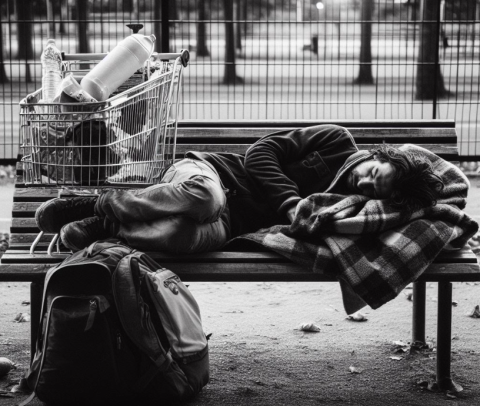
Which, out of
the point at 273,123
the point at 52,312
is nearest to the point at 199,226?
the point at 52,312

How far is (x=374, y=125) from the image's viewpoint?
4.41m

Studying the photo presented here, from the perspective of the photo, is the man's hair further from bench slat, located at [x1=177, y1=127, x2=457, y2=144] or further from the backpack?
the backpack

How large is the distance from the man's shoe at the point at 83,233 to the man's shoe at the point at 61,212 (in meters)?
0.08

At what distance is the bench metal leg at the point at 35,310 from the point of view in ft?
11.1

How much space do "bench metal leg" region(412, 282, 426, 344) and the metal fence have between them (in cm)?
336

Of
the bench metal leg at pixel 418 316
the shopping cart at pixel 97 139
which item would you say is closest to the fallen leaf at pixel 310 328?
the bench metal leg at pixel 418 316

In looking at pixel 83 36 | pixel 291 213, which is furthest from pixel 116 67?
pixel 83 36

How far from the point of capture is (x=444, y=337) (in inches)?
135

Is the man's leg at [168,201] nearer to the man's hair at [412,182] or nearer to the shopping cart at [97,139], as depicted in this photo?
the shopping cart at [97,139]

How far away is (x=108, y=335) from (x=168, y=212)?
538 millimetres

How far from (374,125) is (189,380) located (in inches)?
71.1

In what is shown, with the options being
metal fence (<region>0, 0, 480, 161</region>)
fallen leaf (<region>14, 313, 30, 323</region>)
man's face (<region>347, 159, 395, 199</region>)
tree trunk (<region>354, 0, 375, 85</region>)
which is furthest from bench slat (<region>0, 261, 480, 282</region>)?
tree trunk (<region>354, 0, 375, 85</region>)

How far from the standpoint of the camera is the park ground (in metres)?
3.45

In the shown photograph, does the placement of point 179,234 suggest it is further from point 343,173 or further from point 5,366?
point 5,366
